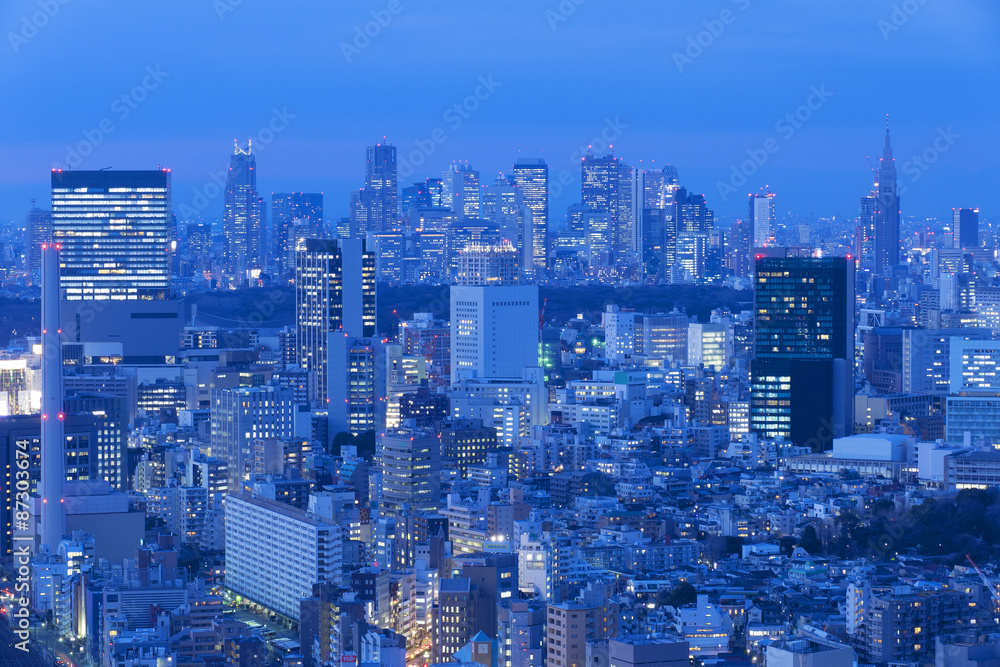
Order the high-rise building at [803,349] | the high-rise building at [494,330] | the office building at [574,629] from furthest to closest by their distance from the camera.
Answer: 1. the high-rise building at [494,330]
2. the high-rise building at [803,349]
3. the office building at [574,629]

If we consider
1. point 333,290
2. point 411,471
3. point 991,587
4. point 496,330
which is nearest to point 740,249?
point 333,290

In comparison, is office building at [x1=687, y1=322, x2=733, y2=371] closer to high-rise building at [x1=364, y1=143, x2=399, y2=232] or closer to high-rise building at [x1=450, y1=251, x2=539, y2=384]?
high-rise building at [x1=450, y1=251, x2=539, y2=384]

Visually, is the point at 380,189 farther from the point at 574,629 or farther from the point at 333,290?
the point at 574,629

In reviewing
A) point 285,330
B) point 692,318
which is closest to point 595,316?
point 692,318

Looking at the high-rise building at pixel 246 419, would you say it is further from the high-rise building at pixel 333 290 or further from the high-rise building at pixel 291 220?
the high-rise building at pixel 291 220

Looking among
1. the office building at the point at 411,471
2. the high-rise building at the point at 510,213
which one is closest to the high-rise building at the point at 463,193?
the high-rise building at the point at 510,213

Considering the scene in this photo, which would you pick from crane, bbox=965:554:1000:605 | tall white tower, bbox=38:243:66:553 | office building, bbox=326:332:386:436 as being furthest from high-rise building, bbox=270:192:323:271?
crane, bbox=965:554:1000:605
